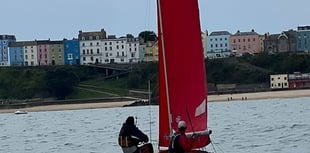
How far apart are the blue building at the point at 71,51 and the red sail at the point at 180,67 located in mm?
171556

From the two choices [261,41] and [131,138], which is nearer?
[131,138]

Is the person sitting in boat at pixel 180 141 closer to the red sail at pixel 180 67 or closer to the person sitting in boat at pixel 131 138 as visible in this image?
the red sail at pixel 180 67

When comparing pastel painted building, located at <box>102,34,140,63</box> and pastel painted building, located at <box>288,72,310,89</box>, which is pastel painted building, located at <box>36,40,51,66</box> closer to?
pastel painted building, located at <box>102,34,140,63</box>

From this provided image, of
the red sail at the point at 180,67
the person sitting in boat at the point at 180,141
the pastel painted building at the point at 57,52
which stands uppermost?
the pastel painted building at the point at 57,52

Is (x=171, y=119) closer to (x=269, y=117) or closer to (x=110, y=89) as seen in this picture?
(x=269, y=117)

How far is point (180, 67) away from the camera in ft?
66.3

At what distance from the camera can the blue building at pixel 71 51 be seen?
193 meters

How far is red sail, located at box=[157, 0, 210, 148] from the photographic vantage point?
20.0 meters

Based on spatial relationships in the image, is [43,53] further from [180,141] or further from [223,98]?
[180,141]

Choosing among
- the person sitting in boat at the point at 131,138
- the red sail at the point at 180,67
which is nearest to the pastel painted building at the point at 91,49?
the person sitting in boat at the point at 131,138

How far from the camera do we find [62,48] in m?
193

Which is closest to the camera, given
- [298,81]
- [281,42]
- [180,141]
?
[180,141]

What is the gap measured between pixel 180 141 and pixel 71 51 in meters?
175

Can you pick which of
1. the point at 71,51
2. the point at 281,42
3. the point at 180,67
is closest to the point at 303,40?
the point at 281,42
